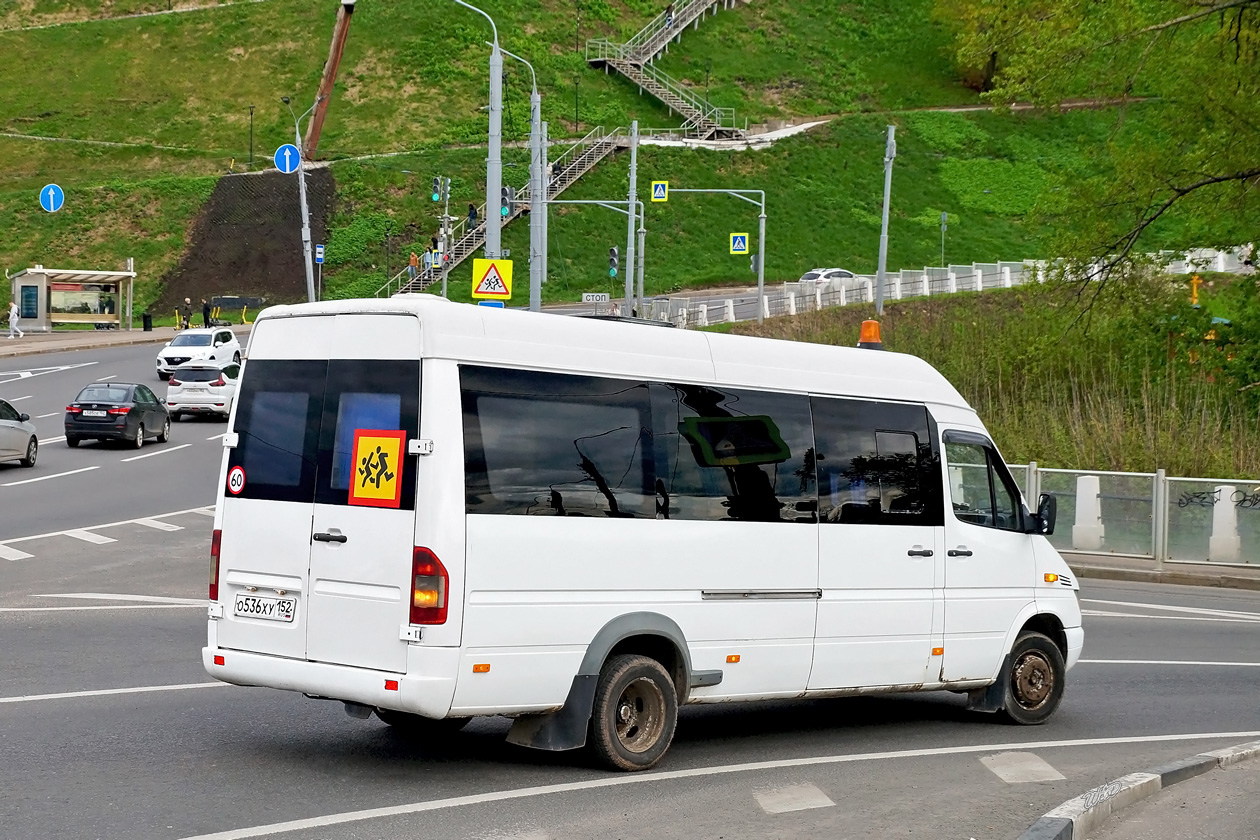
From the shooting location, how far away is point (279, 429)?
8.42m

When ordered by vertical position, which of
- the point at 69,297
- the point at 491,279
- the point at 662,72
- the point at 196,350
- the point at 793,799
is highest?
the point at 662,72

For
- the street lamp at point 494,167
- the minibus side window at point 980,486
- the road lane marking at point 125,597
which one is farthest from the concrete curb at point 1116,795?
the street lamp at point 494,167

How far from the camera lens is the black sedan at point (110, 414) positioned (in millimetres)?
34531

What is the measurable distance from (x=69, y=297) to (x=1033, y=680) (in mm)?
63374

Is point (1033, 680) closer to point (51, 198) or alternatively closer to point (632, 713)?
point (632, 713)

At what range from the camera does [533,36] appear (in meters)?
105

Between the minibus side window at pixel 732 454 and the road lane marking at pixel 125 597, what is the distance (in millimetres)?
8603

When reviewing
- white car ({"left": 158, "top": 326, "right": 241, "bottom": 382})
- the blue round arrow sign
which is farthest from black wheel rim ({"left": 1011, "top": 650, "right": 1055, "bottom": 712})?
white car ({"left": 158, "top": 326, "right": 241, "bottom": 382})

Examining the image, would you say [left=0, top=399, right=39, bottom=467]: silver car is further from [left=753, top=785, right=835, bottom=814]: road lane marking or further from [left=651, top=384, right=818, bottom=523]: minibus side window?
[left=753, top=785, right=835, bottom=814]: road lane marking

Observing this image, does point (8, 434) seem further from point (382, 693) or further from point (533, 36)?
point (533, 36)

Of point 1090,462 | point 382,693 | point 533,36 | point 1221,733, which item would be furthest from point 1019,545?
point 533,36

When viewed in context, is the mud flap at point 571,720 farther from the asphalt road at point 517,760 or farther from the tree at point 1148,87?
the tree at point 1148,87

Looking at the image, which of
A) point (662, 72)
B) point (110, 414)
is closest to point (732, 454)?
point (110, 414)

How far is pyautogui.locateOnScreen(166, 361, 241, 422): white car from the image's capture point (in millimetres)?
41438
